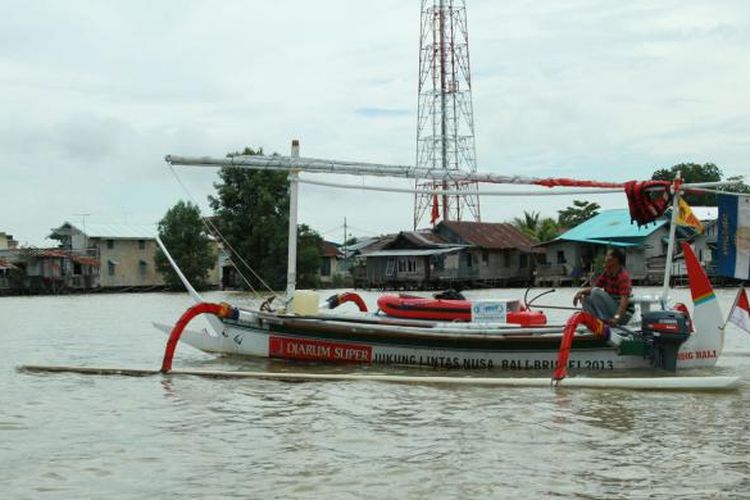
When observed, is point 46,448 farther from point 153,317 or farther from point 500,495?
point 153,317

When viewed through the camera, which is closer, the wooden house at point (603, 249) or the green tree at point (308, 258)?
the wooden house at point (603, 249)

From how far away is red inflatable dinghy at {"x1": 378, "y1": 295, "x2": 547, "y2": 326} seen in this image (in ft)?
46.4

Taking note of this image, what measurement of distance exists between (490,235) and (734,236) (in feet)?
157

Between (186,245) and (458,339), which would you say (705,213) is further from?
(458,339)

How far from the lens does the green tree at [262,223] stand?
59125mm

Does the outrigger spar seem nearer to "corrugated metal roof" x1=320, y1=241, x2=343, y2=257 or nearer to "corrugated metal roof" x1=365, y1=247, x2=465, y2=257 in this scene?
"corrugated metal roof" x1=365, y1=247, x2=465, y2=257

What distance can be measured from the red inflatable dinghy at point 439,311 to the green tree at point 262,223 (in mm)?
44065

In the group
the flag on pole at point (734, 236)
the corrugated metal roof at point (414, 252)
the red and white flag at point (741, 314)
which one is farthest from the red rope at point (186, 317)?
the corrugated metal roof at point (414, 252)

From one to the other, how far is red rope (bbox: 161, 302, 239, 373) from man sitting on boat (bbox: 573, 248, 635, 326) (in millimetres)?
5782

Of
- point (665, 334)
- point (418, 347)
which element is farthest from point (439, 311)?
point (665, 334)

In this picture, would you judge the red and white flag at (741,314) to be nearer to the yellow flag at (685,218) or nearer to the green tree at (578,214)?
the yellow flag at (685,218)

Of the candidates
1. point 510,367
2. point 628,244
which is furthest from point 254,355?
Result: point 628,244

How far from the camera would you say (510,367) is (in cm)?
1338

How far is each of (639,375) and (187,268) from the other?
180 feet
